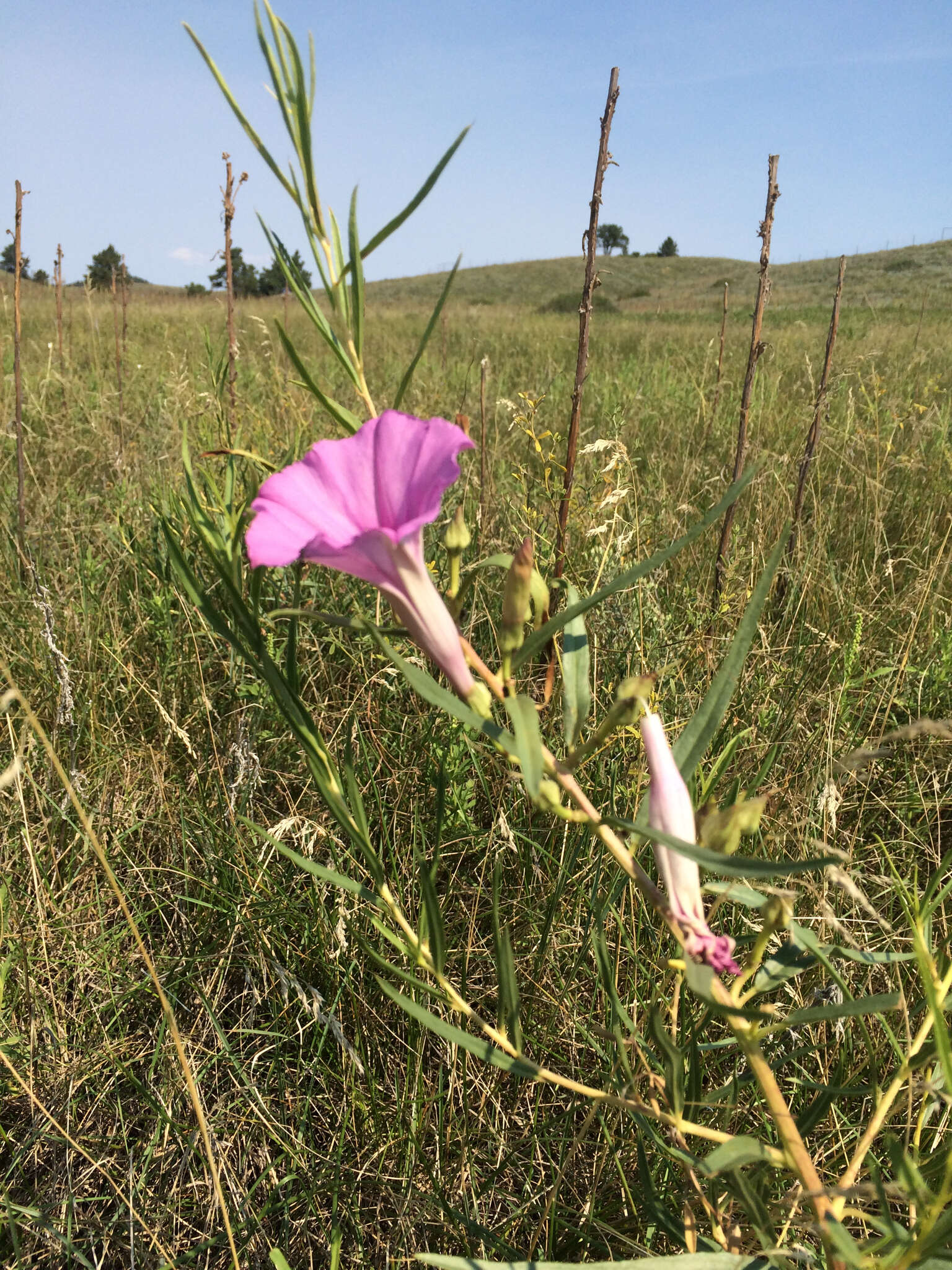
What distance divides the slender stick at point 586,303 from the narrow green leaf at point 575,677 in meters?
0.89

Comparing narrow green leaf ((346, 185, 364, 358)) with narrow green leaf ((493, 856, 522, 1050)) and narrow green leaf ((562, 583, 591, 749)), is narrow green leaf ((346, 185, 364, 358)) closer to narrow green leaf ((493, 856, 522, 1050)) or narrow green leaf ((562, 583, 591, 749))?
narrow green leaf ((562, 583, 591, 749))

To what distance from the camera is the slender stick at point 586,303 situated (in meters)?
1.66

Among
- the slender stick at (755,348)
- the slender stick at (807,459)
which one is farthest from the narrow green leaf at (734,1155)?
the slender stick at (807,459)

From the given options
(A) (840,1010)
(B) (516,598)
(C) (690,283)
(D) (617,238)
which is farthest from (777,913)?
(D) (617,238)

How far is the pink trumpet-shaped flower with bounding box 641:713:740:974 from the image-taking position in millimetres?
570

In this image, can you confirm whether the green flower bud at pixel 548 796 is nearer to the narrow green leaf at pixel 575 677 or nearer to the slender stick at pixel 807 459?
the narrow green leaf at pixel 575 677

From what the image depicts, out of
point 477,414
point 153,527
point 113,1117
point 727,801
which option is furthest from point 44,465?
point 727,801

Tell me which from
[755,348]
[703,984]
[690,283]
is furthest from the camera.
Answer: [690,283]

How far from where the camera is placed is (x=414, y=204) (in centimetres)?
64

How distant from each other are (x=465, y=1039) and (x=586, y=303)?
1.51 meters

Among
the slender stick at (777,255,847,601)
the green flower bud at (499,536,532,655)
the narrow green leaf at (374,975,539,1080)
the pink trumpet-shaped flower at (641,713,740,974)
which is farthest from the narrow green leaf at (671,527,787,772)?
the slender stick at (777,255,847,601)

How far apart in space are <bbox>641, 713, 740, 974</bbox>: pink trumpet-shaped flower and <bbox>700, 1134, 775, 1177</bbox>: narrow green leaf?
0.11 metres

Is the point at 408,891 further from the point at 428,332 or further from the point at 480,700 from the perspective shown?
the point at 428,332

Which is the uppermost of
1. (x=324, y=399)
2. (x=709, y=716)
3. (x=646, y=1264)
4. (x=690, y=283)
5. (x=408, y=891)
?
(x=690, y=283)
